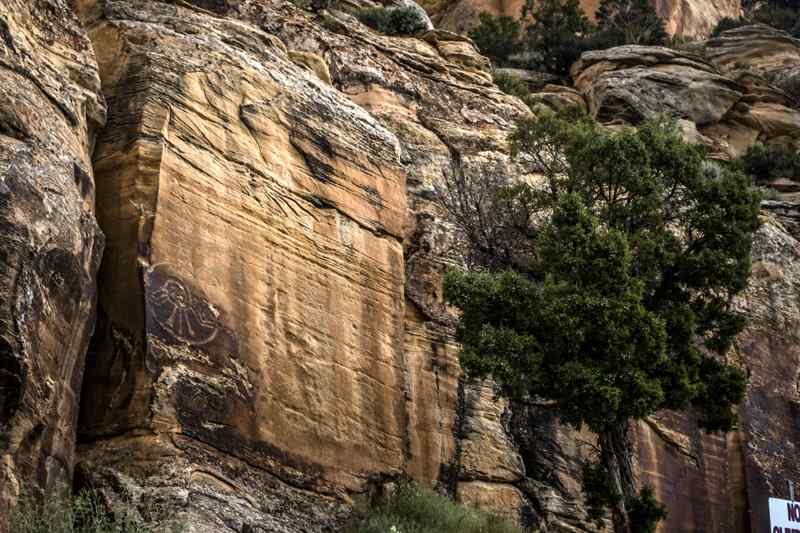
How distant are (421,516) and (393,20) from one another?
1896 cm

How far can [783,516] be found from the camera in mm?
21797

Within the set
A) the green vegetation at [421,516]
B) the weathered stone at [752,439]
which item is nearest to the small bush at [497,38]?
the weathered stone at [752,439]

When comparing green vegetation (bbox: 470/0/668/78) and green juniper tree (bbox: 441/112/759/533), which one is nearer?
green juniper tree (bbox: 441/112/759/533)

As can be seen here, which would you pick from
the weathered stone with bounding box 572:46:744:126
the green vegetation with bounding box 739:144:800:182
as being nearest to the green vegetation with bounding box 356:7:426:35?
the weathered stone with bounding box 572:46:744:126

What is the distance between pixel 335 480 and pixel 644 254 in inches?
276

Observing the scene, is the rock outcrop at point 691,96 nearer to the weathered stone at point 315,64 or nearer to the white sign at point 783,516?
the weathered stone at point 315,64

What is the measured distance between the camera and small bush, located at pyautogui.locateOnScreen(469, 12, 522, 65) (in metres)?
44.7

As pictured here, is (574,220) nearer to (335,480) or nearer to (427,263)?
(427,263)

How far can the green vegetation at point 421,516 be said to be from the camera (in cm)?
1744

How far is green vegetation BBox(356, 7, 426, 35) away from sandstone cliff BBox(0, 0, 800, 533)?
600 cm

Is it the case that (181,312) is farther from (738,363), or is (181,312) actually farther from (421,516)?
(738,363)

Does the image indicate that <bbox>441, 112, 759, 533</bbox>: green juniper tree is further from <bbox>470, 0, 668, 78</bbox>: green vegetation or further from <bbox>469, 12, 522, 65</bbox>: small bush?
<bbox>469, 12, 522, 65</bbox>: small bush

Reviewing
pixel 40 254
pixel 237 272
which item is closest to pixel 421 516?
pixel 237 272

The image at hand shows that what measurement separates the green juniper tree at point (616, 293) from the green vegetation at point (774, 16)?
104 feet
